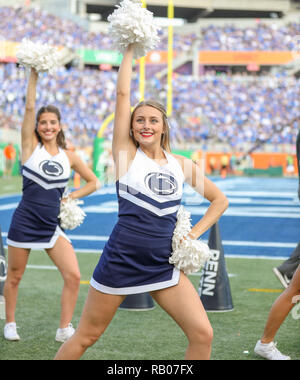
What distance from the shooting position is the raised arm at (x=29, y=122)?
12.8 ft

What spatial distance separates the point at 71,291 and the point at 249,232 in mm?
6024

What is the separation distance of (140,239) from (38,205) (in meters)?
1.49

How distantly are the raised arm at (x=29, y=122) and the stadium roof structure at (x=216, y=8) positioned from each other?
39.0m

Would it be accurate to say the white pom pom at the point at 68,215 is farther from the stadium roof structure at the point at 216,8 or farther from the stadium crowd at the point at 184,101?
the stadium roof structure at the point at 216,8

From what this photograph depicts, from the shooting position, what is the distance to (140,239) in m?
2.66

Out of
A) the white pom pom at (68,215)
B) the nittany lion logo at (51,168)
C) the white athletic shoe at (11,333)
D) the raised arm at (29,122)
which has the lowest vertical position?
the white athletic shoe at (11,333)

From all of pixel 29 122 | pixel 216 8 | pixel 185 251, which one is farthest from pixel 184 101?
pixel 185 251

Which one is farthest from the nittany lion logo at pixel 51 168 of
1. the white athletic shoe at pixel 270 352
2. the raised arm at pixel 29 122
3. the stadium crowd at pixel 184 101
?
the stadium crowd at pixel 184 101

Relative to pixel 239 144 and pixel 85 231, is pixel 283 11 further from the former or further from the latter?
pixel 85 231

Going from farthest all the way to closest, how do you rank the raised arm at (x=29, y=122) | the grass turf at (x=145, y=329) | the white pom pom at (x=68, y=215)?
the white pom pom at (x=68, y=215) → the raised arm at (x=29, y=122) → the grass turf at (x=145, y=329)

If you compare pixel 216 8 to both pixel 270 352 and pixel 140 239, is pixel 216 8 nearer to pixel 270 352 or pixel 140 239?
pixel 270 352

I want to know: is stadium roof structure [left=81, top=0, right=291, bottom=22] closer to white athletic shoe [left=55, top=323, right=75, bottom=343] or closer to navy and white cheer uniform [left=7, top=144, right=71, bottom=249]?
navy and white cheer uniform [left=7, top=144, right=71, bottom=249]

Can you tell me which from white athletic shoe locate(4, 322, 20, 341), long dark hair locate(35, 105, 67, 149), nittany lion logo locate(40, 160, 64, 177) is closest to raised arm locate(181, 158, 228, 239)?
nittany lion logo locate(40, 160, 64, 177)

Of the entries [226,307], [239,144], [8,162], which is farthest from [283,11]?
[226,307]
